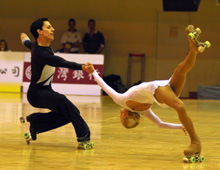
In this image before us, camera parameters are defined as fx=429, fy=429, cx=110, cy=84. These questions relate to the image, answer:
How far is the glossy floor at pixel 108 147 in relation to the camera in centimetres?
456

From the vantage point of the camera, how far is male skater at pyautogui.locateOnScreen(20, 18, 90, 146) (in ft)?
17.7

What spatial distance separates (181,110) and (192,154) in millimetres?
510

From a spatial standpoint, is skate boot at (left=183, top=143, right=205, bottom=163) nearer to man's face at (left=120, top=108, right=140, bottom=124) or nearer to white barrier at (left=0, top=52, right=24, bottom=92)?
man's face at (left=120, top=108, right=140, bottom=124)

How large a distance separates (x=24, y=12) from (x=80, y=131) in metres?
11.9

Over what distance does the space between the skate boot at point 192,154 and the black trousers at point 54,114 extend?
1355 mm

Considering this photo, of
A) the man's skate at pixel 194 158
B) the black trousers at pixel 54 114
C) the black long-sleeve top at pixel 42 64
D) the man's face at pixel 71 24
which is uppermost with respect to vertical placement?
the man's face at pixel 71 24

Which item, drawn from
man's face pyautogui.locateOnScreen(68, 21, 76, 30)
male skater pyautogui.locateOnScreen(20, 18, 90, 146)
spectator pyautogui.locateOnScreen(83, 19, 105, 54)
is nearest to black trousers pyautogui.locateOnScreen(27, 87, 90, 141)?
male skater pyautogui.locateOnScreen(20, 18, 90, 146)

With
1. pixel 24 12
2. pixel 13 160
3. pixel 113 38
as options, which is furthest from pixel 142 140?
pixel 24 12

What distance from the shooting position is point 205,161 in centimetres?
480

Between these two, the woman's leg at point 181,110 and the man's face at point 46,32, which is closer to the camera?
the woman's leg at point 181,110

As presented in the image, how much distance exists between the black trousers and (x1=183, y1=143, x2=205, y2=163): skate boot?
4.45 feet

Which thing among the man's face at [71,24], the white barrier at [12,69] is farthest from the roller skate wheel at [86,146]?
the man's face at [71,24]

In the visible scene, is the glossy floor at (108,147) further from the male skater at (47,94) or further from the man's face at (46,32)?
the man's face at (46,32)

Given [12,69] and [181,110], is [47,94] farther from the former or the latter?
[12,69]
